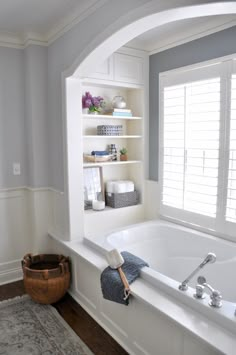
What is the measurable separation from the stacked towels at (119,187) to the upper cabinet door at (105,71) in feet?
3.79

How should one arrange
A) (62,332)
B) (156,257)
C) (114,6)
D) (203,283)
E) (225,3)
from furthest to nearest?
(156,257)
(62,332)
(114,6)
(203,283)
(225,3)

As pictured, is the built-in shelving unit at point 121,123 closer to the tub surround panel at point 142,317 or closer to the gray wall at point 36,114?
the gray wall at point 36,114

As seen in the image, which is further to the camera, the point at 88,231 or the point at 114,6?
the point at 88,231

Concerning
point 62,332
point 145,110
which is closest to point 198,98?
point 145,110

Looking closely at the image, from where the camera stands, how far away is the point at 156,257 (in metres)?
2.99

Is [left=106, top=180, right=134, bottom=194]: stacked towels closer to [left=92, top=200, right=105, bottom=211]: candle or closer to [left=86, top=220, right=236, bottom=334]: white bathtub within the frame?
[left=92, top=200, right=105, bottom=211]: candle

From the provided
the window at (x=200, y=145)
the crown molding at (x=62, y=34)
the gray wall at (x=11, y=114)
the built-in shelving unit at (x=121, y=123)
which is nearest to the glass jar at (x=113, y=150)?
the built-in shelving unit at (x=121, y=123)

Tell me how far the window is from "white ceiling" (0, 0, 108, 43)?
115 centimetres

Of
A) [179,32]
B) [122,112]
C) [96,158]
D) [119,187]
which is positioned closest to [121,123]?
[122,112]

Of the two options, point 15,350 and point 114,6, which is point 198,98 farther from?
point 15,350

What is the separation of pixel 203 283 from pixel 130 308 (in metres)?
0.59

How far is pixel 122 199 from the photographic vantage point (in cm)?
336

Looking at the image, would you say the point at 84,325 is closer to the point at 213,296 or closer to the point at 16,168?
the point at 213,296

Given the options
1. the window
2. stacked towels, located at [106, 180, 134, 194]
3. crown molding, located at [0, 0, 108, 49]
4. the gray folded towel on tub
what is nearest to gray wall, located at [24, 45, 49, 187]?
crown molding, located at [0, 0, 108, 49]
